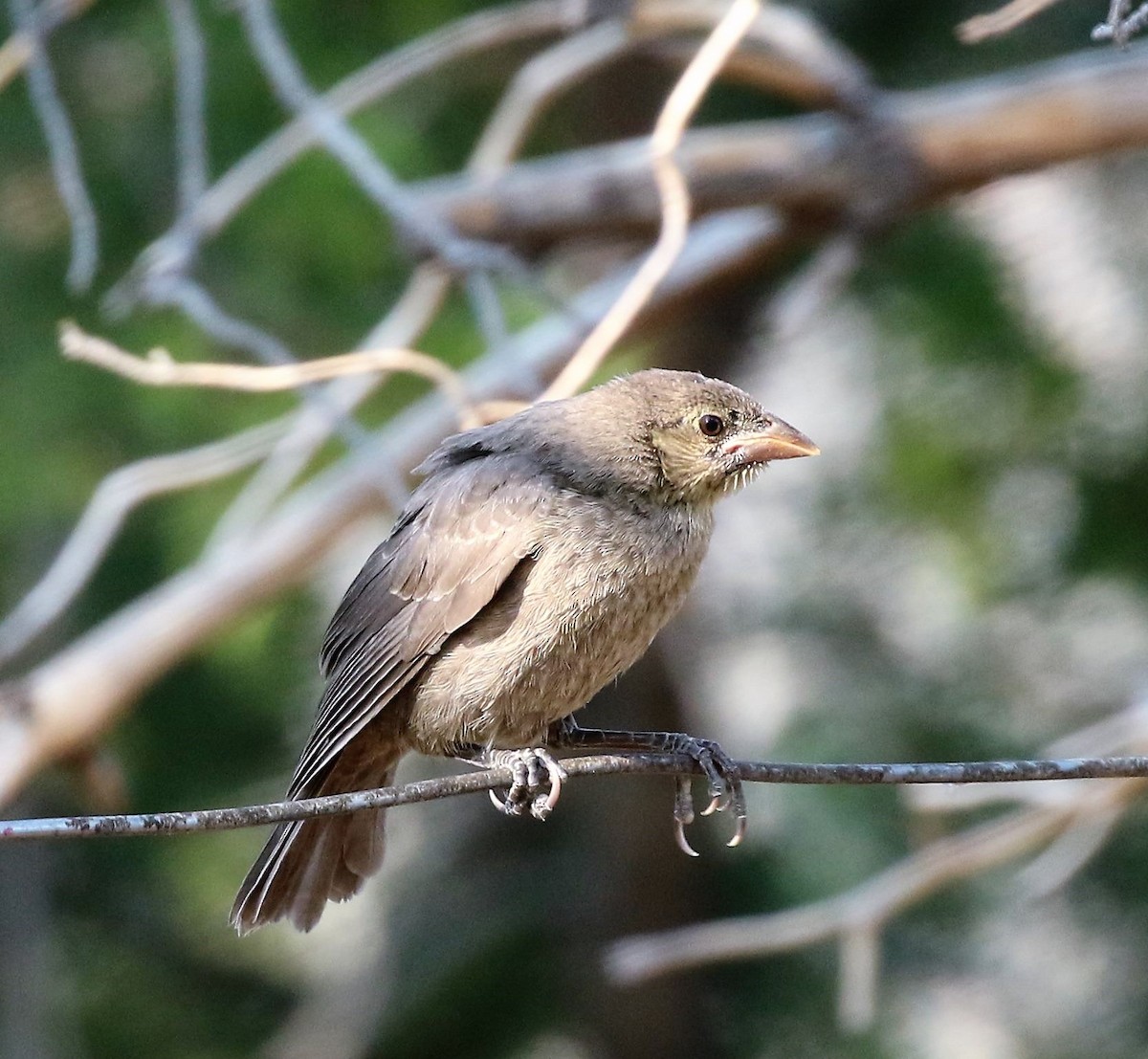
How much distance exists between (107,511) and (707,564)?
10.5 ft

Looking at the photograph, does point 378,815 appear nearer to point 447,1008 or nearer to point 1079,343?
point 447,1008

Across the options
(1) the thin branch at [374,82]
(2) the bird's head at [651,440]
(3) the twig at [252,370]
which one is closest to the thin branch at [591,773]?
(2) the bird's head at [651,440]

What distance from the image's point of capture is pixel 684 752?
360 cm

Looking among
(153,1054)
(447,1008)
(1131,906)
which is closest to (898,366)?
(1131,906)

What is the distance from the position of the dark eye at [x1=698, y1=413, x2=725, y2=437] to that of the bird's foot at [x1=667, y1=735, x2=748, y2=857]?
711 mm

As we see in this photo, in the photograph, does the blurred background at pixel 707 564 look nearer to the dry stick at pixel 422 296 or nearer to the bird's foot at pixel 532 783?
the dry stick at pixel 422 296

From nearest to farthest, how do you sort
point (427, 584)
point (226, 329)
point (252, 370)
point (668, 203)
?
point (427, 584)
point (252, 370)
point (668, 203)
point (226, 329)

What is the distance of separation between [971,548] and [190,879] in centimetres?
343

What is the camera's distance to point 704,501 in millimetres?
3926

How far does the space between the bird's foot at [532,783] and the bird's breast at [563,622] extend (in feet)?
0.40

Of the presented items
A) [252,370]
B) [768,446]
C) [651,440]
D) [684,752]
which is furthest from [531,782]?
[252,370]

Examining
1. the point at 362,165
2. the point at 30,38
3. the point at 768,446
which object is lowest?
the point at 768,446

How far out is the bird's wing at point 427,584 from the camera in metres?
3.68

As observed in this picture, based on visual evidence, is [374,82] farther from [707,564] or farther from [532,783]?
[707,564]
